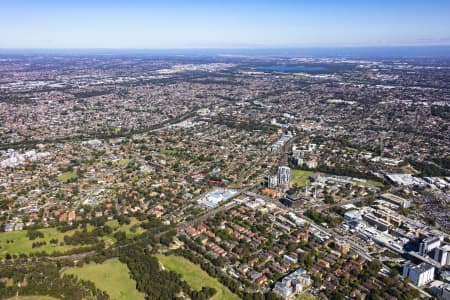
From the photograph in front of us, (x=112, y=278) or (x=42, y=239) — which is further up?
(x=42, y=239)

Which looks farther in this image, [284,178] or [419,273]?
[284,178]

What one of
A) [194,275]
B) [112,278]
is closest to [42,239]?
[112,278]

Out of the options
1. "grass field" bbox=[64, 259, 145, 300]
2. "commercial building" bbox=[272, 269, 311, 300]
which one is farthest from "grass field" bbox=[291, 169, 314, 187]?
"grass field" bbox=[64, 259, 145, 300]

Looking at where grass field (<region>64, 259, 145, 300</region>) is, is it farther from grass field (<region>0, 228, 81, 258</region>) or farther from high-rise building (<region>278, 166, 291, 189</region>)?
high-rise building (<region>278, 166, 291, 189</region>)

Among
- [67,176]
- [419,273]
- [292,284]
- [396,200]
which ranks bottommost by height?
[67,176]

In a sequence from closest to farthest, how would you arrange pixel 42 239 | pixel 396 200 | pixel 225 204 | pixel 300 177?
pixel 42 239, pixel 396 200, pixel 225 204, pixel 300 177

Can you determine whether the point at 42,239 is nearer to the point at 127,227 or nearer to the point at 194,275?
the point at 127,227
